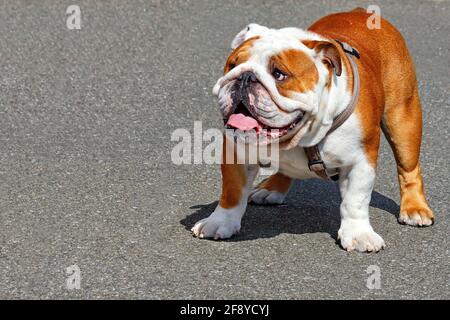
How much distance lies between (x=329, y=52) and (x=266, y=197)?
1.14 m

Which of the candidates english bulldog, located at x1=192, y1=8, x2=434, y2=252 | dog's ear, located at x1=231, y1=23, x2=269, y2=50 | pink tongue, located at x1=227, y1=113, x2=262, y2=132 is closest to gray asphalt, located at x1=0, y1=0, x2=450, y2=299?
english bulldog, located at x1=192, y1=8, x2=434, y2=252

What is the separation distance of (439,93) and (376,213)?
7.07 ft

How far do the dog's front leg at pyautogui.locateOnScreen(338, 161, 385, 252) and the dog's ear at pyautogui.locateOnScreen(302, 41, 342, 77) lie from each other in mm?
470

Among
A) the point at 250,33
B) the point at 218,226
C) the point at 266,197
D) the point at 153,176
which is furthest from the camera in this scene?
the point at 153,176

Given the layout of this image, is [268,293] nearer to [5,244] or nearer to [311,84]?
[311,84]

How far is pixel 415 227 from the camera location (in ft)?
16.3

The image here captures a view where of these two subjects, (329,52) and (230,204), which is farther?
(230,204)

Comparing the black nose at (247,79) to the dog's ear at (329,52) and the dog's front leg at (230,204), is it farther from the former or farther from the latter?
the dog's front leg at (230,204)

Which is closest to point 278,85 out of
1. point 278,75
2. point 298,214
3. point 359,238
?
point 278,75

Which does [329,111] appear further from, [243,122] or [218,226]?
[218,226]

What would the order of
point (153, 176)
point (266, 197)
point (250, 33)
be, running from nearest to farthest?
point (250, 33), point (266, 197), point (153, 176)

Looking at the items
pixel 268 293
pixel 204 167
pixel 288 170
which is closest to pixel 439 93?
pixel 204 167

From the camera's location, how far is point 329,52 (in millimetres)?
4285

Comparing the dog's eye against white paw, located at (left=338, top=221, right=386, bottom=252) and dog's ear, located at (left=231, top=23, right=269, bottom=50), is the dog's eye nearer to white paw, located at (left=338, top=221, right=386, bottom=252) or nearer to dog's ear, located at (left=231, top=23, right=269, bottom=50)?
dog's ear, located at (left=231, top=23, right=269, bottom=50)
